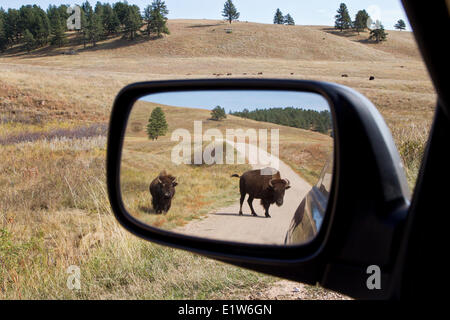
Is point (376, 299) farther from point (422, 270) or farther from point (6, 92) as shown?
point (6, 92)

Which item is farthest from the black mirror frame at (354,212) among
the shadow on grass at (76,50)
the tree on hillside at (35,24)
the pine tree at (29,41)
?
the tree on hillside at (35,24)

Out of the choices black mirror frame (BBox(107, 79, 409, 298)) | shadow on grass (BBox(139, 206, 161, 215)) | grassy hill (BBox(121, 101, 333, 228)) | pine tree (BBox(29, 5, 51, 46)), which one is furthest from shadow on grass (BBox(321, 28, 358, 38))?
black mirror frame (BBox(107, 79, 409, 298))

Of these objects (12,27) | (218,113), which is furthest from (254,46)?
(218,113)

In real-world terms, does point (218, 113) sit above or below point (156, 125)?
above

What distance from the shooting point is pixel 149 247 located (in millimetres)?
4273

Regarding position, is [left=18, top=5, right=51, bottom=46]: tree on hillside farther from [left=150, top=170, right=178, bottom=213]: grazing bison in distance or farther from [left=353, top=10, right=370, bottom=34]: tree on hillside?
[left=150, top=170, right=178, bottom=213]: grazing bison in distance

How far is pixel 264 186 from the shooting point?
5.26 feet

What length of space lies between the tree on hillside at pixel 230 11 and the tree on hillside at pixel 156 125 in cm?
14561

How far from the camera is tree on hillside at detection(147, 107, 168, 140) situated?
2.57m

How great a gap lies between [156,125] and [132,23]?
386 feet

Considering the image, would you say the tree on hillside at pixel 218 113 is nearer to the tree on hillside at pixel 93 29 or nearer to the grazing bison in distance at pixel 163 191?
the grazing bison in distance at pixel 163 191

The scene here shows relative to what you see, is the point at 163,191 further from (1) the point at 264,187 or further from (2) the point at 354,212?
(2) the point at 354,212

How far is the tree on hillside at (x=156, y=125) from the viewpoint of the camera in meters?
2.57

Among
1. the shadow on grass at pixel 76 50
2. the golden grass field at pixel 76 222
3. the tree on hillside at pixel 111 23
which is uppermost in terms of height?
the tree on hillside at pixel 111 23
